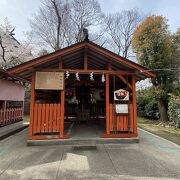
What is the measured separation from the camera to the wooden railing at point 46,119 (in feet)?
20.3

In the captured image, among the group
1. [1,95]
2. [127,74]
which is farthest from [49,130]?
[1,95]

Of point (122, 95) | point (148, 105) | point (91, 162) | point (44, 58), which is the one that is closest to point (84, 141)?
point (91, 162)

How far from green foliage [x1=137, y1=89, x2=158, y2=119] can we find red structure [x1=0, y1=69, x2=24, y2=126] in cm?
973

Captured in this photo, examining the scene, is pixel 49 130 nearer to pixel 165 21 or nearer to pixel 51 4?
pixel 165 21

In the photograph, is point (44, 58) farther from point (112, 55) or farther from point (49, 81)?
point (112, 55)

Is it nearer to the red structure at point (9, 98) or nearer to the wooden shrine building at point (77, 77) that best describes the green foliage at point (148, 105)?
the wooden shrine building at point (77, 77)

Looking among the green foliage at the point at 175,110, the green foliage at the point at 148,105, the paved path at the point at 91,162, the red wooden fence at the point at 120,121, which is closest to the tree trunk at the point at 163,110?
the green foliage at the point at 148,105

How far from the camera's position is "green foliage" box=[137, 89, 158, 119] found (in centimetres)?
1499

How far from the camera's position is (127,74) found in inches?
262

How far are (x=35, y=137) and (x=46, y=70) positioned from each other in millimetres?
2384

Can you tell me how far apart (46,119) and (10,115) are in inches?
204

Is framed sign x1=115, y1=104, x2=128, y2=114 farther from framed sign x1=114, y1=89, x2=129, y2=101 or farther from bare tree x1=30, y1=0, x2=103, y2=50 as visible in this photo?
bare tree x1=30, y1=0, x2=103, y2=50

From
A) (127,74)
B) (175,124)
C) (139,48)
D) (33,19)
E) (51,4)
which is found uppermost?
(51,4)

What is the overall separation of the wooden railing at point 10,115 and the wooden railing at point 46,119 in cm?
398
